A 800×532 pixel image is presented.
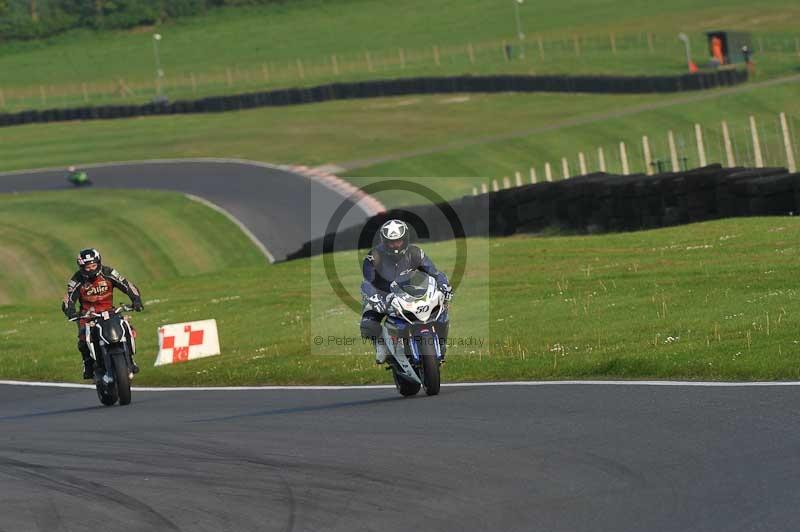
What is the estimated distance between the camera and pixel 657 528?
7691mm

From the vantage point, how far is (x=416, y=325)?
13.8 meters

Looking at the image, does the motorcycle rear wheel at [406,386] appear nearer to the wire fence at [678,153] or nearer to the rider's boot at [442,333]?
the rider's boot at [442,333]

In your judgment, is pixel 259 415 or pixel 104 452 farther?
pixel 259 415

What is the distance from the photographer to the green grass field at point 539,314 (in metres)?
15.6

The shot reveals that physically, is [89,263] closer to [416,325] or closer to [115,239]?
[416,325]

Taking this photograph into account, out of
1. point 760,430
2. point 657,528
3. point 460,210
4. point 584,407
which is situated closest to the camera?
point 657,528

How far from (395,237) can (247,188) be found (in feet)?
122

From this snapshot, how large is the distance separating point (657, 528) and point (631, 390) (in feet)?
17.1

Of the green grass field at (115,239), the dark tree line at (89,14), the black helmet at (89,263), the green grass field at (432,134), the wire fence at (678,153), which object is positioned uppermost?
the dark tree line at (89,14)

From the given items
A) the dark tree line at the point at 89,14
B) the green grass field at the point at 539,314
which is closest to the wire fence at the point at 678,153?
the green grass field at the point at 539,314

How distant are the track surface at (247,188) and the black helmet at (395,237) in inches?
1023

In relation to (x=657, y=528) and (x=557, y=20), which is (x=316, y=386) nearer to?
(x=657, y=528)

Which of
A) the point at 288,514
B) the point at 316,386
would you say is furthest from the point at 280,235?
the point at 288,514

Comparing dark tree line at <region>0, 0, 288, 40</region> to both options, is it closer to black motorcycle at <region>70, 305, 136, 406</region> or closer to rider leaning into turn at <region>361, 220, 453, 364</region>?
black motorcycle at <region>70, 305, 136, 406</region>
